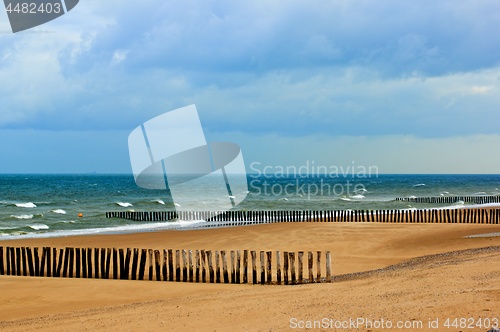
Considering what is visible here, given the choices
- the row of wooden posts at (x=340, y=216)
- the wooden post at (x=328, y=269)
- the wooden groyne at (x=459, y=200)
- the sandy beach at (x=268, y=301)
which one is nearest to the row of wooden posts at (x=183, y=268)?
the wooden post at (x=328, y=269)

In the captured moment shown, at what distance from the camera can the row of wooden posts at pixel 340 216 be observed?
3819 cm

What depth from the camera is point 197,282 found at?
17.2m

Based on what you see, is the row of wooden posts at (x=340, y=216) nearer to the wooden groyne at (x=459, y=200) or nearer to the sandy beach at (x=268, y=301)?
the wooden groyne at (x=459, y=200)

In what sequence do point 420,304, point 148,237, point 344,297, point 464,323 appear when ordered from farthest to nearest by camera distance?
1. point 148,237
2. point 344,297
3. point 420,304
4. point 464,323

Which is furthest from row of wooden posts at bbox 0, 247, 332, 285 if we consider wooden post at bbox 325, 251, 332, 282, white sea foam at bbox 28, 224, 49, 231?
white sea foam at bbox 28, 224, 49, 231

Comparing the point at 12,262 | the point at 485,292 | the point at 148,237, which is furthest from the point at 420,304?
the point at 148,237

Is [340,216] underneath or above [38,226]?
above

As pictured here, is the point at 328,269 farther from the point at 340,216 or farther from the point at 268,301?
the point at 340,216

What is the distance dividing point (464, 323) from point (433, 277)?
4463 mm

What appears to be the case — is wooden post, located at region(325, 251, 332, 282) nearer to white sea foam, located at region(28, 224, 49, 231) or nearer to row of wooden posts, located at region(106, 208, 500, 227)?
row of wooden posts, located at region(106, 208, 500, 227)

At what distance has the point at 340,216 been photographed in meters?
42.5

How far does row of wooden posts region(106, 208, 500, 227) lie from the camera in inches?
1503

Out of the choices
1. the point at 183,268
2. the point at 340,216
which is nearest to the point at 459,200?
the point at 340,216

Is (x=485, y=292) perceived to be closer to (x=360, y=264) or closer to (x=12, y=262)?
(x=360, y=264)
